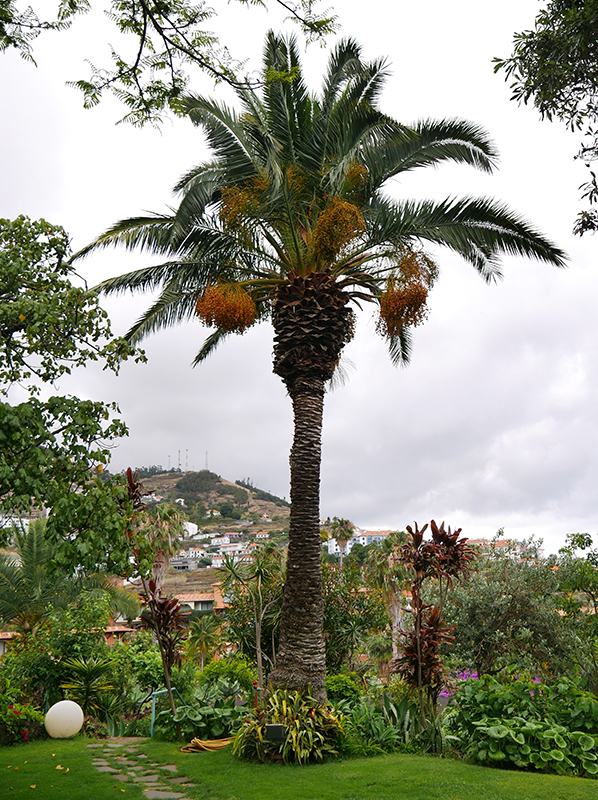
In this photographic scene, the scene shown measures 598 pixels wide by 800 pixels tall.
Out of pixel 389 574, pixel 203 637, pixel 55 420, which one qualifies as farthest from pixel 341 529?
pixel 55 420

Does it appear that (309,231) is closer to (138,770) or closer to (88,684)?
(138,770)

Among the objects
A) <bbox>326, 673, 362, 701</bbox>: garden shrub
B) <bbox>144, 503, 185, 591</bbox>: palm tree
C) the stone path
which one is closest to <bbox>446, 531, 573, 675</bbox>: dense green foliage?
<bbox>326, 673, 362, 701</bbox>: garden shrub

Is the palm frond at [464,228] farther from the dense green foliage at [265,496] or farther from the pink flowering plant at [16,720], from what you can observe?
the dense green foliage at [265,496]

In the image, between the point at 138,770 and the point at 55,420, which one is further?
the point at 138,770

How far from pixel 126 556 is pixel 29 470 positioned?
1.03 metres

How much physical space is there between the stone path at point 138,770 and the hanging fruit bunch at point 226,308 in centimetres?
626

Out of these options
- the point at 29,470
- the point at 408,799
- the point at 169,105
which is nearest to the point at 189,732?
the point at 408,799

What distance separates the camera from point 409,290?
9.41 meters

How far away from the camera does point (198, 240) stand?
11.3m

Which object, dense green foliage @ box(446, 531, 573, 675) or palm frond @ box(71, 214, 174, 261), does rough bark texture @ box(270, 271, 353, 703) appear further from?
dense green foliage @ box(446, 531, 573, 675)

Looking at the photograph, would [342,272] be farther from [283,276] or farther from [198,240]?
[198,240]

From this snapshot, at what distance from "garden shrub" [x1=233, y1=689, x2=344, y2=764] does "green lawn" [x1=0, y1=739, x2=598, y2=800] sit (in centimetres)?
23

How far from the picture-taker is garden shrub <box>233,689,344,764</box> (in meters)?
8.18

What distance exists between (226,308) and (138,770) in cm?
662
